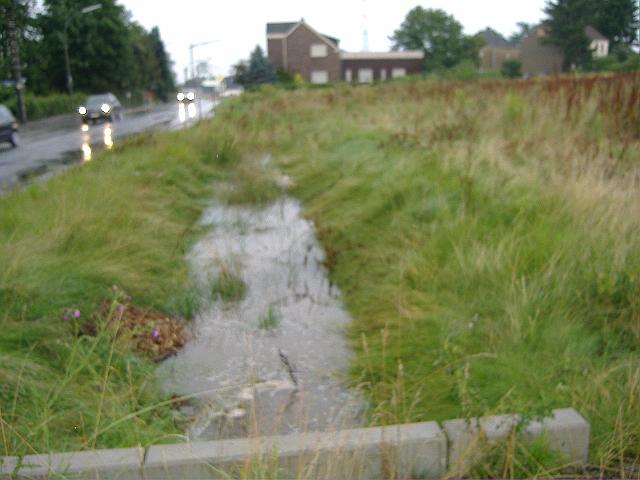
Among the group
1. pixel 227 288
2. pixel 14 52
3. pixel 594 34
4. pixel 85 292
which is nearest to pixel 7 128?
pixel 227 288

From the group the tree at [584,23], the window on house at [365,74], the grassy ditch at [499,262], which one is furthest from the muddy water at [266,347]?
the window on house at [365,74]

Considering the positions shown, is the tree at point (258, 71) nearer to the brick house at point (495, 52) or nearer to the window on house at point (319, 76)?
the window on house at point (319, 76)

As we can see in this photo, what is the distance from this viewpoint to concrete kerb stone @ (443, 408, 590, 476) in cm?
298

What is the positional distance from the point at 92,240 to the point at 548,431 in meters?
4.64

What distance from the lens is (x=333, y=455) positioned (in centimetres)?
280

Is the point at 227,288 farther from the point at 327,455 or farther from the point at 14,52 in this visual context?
the point at 14,52

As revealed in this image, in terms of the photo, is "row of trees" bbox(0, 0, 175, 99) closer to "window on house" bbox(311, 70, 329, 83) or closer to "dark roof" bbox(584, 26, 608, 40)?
"window on house" bbox(311, 70, 329, 83)

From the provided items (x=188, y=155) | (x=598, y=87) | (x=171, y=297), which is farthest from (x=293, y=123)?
(x=171, y=297)

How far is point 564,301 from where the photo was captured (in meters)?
4.50

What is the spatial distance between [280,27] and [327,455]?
78173 mm

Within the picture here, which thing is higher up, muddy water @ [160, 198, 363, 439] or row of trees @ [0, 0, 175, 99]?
row of trees @ [0, 0, 175, 99]

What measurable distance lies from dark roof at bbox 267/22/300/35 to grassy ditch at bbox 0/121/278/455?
224ft

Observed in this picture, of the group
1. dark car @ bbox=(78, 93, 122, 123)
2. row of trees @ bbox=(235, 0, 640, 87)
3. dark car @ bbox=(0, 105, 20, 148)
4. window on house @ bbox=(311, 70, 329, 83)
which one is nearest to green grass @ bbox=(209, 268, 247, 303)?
dark car @ bbox=(0, 105, 20, 148)

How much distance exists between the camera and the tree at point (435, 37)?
81.3m
